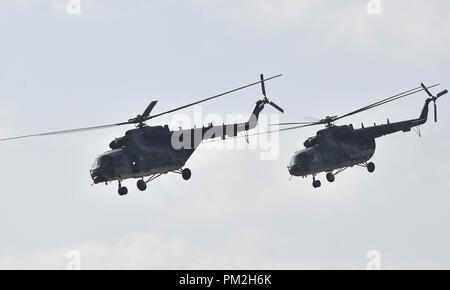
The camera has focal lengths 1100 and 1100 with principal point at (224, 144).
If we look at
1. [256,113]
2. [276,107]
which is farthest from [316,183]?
[256,113]

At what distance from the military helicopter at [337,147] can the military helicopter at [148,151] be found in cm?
815

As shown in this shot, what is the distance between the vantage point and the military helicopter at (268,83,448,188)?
10725cm

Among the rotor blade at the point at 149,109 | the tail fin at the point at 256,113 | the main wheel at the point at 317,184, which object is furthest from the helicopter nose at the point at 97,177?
the main wheel at the point at 317,184

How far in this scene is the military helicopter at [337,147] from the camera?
352 ft

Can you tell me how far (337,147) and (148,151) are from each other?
838 inches

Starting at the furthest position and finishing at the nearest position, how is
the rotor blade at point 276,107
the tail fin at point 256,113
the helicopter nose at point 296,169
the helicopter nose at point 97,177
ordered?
the helicopter nose at point 296,169
the rotor blade at point 276,107
the tail fin at point 256,113
the helicopter nose at point 97,177

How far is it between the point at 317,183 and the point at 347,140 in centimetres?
523

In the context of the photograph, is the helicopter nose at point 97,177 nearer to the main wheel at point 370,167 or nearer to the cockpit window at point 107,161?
the cockpit window at point 107,161

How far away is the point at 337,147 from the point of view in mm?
108938

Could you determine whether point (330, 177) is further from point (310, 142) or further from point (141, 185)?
point (141, 185)

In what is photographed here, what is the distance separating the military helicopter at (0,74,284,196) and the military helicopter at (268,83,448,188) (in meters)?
8.15
